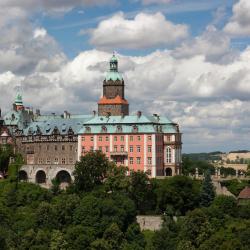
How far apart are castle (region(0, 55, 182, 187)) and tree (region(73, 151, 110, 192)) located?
8481 millimetres

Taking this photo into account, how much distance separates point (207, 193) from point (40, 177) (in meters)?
32.4

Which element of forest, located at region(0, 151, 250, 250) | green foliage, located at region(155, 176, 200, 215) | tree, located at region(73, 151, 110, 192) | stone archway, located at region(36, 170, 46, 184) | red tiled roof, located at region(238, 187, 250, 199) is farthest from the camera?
stone archway, located at region(36, 170, 46, 184)

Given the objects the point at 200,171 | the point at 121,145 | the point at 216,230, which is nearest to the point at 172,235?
the point at 216,230

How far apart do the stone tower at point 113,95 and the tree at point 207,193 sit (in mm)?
24127

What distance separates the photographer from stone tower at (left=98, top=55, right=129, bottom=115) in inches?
4523

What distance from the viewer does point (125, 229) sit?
8969cm

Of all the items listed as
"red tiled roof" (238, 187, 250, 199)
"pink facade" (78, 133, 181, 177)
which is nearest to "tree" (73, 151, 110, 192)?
"pink facade" (78, 133, 181, 177)

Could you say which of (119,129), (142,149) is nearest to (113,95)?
(119,129)

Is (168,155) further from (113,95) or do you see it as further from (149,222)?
(149,222)

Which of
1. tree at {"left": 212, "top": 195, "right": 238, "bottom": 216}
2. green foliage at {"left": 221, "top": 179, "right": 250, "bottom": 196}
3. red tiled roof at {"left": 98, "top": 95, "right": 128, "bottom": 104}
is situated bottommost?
tree at {"left": 212, "top": 195, "right": 238, "bottom": 216}

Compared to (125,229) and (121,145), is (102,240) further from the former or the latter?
(121,145)

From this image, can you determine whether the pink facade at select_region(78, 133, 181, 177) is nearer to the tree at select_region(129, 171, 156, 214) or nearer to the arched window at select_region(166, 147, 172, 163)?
the arched window at select_region(166, 147, 172, 163)

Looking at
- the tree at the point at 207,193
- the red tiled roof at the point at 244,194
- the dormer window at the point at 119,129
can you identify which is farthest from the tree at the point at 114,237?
the dormer window at the point at 119,129

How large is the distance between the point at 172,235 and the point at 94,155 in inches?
826
